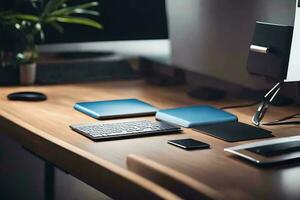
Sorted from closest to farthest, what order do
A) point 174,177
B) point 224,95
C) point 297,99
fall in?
point 174,177 < point 297,99 < point 224,95

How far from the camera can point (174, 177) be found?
1.20m

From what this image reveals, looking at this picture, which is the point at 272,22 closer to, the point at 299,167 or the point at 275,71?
the point at 275,71

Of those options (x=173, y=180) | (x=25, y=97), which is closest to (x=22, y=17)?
(x=25, y=97)

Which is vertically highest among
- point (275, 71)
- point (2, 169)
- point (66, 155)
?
point (275, 71)

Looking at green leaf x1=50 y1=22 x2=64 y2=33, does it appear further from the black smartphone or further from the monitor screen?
the black smartphone

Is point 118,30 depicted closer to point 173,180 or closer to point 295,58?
point 295,58

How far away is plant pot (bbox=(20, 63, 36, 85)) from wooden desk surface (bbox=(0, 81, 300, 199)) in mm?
167

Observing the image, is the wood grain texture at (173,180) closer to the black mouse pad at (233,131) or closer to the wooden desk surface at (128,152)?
the wooden desk surface at (128,152)

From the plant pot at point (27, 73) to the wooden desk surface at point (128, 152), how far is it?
17cm

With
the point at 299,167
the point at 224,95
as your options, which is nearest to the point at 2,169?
the point at 224,95

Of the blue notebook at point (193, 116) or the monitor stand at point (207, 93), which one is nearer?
the blue notebook at point (193, 116)

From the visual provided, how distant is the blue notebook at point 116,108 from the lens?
1.85 m

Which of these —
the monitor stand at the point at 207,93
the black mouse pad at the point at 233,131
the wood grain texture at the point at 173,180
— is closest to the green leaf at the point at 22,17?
the monitor stand at the point at 207,93

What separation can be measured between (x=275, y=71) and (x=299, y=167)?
0.40 meters
